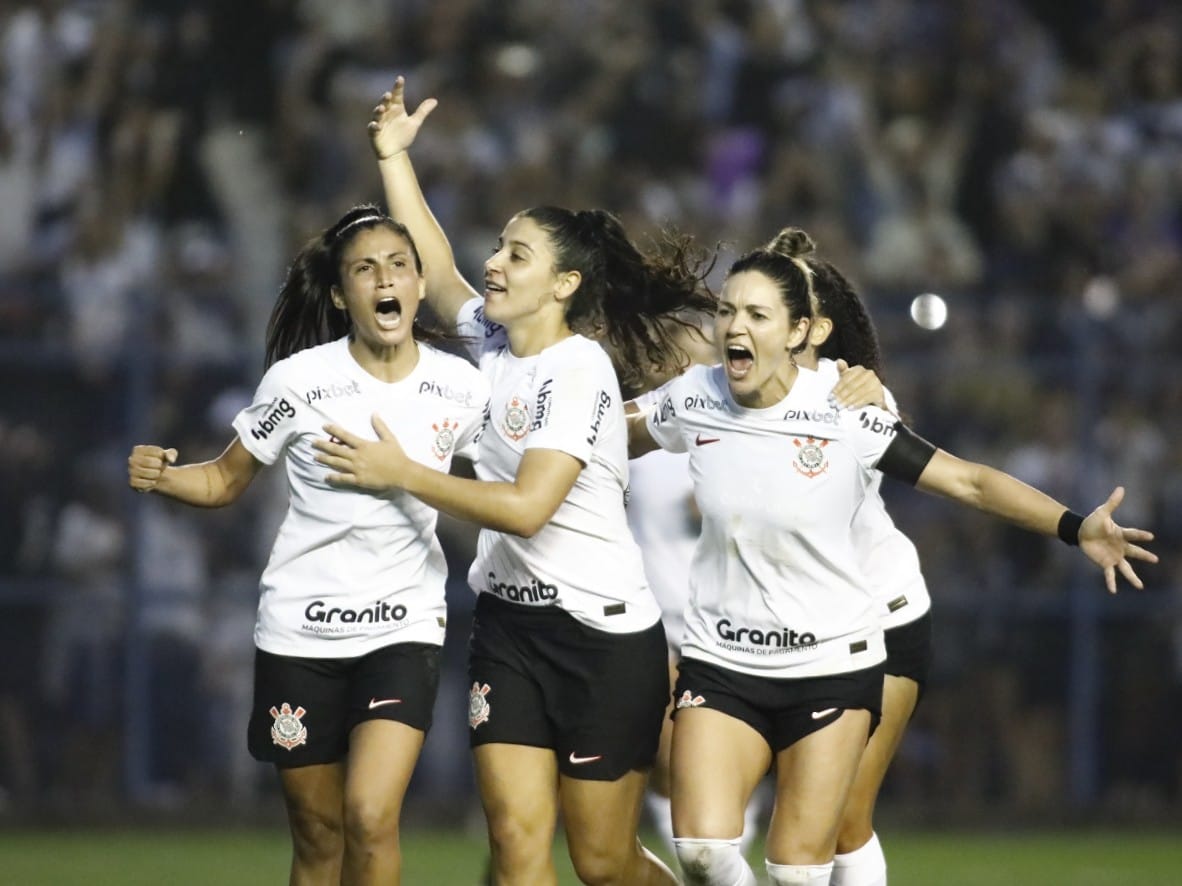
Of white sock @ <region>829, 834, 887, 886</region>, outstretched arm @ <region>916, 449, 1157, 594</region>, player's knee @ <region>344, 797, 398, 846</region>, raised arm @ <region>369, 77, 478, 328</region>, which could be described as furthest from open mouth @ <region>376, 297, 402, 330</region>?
white sock @ <region>829, 834, 887, 886</region>

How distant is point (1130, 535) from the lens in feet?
19.9

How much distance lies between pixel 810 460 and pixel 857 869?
55.1 inches

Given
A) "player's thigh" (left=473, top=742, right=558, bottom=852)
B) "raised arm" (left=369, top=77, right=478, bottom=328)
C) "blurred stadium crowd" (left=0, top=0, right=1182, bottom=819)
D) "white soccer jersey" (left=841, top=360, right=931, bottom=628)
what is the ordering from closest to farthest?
1. "player's thigh" (left=473, top=742, right=558, bottom=852)
2. "white soccer jersey" (left=841, top=360, right=931, bottom=628)
3. "raised arm" (left=369, top=77, right=478, bottom=328)
4. "blurred stadium crowd" (left=0, top=0, right=1182, bottom=819)

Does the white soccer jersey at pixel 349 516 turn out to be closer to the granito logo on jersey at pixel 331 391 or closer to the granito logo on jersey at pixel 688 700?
the granito logo on jersey at pixel 331 391

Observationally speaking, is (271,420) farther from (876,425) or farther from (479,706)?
(876,425)

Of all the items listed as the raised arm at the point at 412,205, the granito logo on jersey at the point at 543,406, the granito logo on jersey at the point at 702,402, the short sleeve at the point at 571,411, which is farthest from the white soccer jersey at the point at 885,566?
the raised arm at the point at 412,205

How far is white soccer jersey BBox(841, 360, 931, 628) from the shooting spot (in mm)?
6836

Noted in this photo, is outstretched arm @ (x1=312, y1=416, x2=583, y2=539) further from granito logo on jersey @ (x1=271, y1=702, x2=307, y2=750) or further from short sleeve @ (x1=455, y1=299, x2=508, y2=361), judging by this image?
short sleeve @ (x1=455, y1=299, x2=508, y2=361)

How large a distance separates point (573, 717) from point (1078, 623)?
6.24 m

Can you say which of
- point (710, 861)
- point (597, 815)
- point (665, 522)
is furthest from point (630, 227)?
point (710, 861)

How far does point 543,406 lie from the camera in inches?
240

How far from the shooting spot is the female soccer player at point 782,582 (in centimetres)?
613

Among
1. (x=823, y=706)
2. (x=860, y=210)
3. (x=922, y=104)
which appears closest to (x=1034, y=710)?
(x=860, y=210)

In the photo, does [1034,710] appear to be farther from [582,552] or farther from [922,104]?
[582,552]
